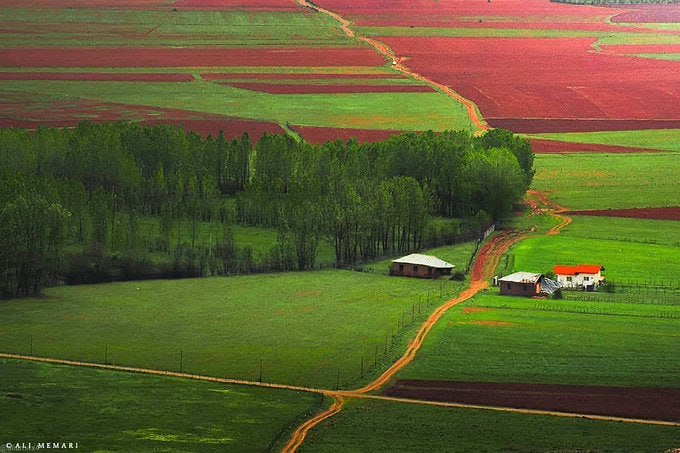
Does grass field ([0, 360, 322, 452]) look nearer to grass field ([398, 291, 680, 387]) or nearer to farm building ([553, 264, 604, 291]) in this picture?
grass field ([398, 291, 680, 387])

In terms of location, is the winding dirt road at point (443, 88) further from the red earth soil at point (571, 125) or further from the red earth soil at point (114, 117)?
the red earth soil at point (114, 117)

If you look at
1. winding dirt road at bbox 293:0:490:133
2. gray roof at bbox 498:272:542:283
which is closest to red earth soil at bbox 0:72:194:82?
winding dirt road at bbox 293:0:490:133

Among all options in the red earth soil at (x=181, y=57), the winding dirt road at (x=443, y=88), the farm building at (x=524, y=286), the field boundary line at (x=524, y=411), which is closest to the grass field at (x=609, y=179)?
Answer: the winding dirt road at (x=443, y=88)

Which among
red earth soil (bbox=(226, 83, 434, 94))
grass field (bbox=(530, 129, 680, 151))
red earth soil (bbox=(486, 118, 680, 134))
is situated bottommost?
grass field (bbox=(530, 129, 680, 151))

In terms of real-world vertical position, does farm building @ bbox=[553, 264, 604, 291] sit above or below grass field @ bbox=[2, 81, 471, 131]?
below

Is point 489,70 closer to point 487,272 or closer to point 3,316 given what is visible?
point 487,272

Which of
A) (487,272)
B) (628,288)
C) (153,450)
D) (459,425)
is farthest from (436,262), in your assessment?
(153,450)

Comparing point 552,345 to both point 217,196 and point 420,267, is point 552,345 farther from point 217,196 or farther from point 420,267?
point 217,196
